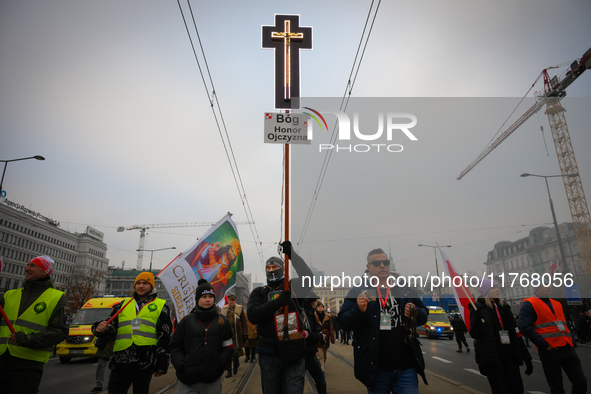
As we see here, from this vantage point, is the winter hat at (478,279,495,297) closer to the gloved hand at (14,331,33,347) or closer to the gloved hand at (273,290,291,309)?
the gloved hand at (273,290,291,309)

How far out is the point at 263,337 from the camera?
3.50 metres

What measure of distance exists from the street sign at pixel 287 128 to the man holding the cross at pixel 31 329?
2757mm

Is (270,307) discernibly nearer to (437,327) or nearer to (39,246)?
(437,327)

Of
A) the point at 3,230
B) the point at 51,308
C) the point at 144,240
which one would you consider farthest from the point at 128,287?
the point at 51,308

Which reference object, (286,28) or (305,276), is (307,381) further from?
(286,28)

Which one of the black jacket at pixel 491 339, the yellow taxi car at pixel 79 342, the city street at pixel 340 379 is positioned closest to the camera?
the black jacket at pixel 491 339

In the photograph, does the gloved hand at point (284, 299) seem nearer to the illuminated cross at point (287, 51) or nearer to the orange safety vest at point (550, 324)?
the illuminated cross at point (287, 51)

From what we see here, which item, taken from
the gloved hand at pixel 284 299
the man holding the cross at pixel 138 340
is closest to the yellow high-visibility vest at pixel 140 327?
the man holding the cross at pixel 138 340

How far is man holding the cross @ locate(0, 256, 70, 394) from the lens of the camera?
325 cm

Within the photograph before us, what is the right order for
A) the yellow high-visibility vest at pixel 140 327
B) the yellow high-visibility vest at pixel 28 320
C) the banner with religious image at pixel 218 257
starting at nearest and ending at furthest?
the yellow high-visibility vest at pixel 28 320 → the yellow high-visibility vest at pixel 140 327 → the banner with religious image at pixel 218 257

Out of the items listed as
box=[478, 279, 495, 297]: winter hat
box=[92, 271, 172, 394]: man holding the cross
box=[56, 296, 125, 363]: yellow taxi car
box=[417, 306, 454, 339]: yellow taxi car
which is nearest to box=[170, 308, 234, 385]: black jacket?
box=[92, 271, 172, 394]: man holding the cross

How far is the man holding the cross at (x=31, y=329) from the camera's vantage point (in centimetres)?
325

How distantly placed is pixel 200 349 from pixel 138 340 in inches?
29.8

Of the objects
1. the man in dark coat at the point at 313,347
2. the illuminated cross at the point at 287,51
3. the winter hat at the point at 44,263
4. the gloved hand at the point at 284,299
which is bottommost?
the man in dark coat at the point at 313,347
